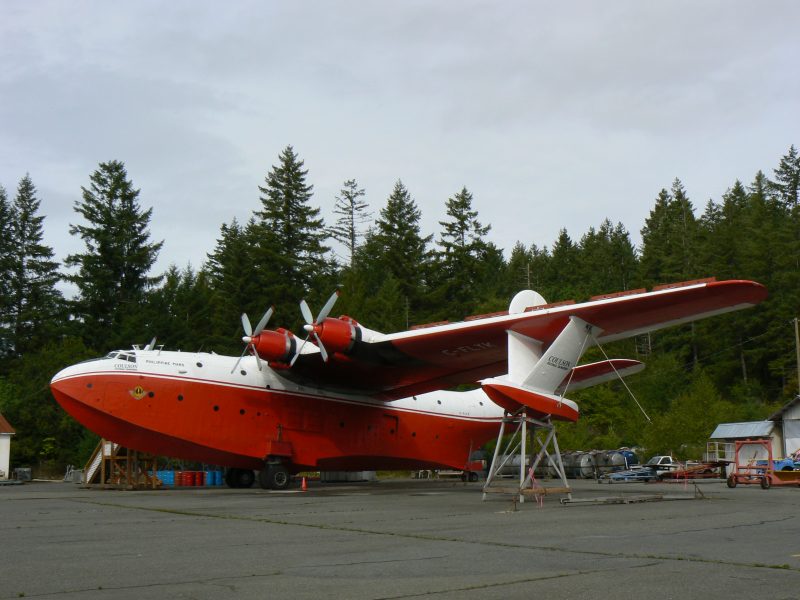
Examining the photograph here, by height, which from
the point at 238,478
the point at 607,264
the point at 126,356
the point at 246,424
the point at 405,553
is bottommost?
the point at 238,478

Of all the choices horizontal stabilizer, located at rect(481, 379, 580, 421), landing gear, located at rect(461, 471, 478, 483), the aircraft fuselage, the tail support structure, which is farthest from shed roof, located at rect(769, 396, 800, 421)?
horizontal stabilizer, located at rect(481, 379, 580, 421)

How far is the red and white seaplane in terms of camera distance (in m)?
20.8

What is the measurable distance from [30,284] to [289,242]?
87.4ft

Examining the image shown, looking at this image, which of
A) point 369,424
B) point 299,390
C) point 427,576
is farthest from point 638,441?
point 427,576

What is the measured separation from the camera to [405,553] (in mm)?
9617

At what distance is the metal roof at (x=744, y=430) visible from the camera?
41312mm

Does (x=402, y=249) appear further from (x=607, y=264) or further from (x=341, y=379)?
(x=341, y=379)

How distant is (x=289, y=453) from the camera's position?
87.4 ft

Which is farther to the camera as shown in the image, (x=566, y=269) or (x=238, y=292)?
(x=566, y=269)

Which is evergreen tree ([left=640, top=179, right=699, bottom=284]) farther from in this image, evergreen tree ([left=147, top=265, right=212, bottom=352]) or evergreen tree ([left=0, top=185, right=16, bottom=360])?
evergreen tree ([left=0, top=185, right=16, bottom=360])

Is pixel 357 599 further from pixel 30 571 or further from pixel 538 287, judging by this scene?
pixel 538 287

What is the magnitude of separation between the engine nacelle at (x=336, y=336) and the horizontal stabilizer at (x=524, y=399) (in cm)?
549

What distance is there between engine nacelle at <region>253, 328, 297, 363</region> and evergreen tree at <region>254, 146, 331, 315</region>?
38965 millimetres

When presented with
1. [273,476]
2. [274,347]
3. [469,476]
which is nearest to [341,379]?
[274,347]
